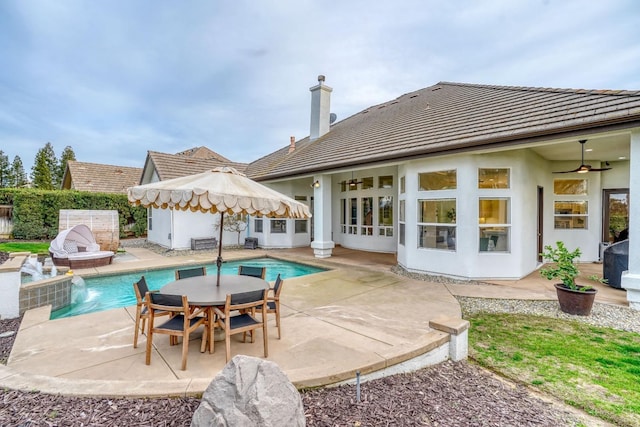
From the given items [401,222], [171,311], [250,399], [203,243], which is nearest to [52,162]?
[203,243]

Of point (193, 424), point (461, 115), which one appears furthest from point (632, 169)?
point (193, 424)

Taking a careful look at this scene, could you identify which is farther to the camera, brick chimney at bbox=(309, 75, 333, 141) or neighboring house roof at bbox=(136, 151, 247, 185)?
brick chimney at bbox=(309, 75, 333, 141)

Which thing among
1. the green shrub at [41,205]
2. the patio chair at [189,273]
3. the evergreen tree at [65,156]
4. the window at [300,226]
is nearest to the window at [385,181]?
the window at [300,226]

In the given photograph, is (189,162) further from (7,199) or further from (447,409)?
(447,409)

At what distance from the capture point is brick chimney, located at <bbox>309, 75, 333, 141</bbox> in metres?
15.2

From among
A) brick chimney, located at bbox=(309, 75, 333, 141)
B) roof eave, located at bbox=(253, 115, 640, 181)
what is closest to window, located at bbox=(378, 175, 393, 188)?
roof eave, located at bbox=(253, 115, 640, 181)

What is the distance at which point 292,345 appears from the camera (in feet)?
13.1

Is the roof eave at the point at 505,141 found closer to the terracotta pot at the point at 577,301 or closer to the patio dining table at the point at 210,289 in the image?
the terracotta pot at the point at 577,301

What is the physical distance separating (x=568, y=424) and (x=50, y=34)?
51.8ft

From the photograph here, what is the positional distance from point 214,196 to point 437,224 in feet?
21.9

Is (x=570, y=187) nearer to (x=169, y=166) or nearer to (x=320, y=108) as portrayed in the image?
(x=320, y=108)

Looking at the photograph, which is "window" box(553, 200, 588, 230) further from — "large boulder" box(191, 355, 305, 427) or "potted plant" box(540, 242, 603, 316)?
"large boulder" box(191, 355, 305, 427)

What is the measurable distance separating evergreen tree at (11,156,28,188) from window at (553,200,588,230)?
58821 mm

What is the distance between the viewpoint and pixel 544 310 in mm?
5805
